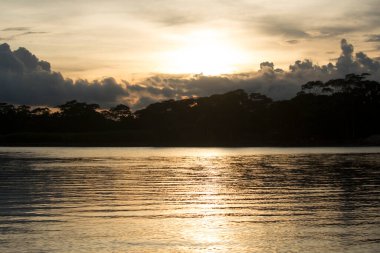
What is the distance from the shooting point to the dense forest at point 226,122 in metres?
137

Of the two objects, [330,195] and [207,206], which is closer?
[207,206]

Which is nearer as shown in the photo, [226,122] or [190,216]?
[190,216]

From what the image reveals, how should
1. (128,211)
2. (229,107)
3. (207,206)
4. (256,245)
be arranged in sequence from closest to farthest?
(256,245), (128,211), (207,206), (229,107)

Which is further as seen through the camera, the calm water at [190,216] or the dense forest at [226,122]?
the dense forest at [226,122]

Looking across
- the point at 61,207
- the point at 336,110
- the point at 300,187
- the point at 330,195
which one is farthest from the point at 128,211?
the point at 336,110

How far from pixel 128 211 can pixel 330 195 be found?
1109cm

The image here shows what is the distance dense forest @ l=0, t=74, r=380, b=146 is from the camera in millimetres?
137250

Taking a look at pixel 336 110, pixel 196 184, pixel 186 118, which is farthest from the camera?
pixel 186 118

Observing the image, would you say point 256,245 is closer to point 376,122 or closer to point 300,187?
point 300,187

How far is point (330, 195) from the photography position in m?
30.2

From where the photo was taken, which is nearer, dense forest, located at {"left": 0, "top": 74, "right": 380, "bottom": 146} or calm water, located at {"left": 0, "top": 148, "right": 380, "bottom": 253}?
calm water, located at {"left": 0, "top": 148, "right": 380, "bottom": 253}

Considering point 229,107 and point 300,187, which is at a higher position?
point 229,107

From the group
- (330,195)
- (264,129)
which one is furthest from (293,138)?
(330,195)

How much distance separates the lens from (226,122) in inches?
5846
